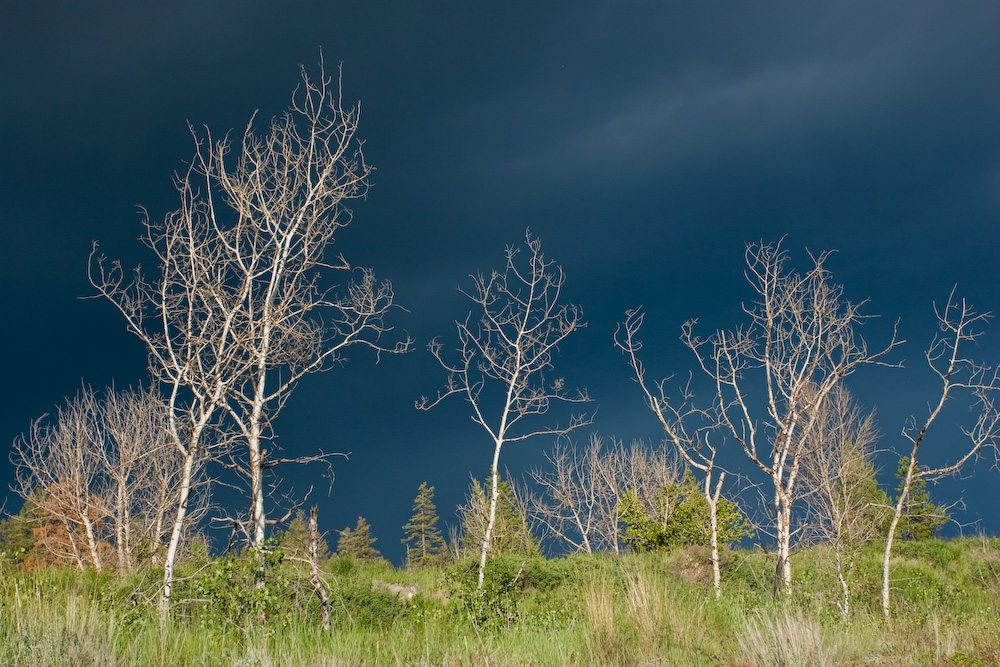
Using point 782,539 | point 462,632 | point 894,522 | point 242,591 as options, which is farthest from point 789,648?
point 894,522

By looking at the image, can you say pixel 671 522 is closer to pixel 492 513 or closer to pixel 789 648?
pixel 492 513

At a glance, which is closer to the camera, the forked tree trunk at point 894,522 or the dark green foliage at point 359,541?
the forked tree trunk at point 894,522

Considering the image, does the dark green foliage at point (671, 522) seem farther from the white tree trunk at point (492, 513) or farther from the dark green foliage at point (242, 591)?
the dark green foliage at point (242, 591)

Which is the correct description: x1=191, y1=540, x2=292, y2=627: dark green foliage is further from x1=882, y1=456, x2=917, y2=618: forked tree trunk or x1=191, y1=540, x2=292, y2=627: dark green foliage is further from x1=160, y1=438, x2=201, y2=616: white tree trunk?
x1=882, y1=456, x2=917, y2=618: forked tree trunk

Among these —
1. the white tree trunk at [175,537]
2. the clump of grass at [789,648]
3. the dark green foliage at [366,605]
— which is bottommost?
the clump of grass at [789,648]

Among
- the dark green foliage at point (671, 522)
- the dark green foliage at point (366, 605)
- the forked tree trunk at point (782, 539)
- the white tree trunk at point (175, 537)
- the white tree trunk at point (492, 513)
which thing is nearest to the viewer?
the white tree trunk at point (175, 537)

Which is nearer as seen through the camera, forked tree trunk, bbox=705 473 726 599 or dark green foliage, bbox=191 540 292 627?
dark green foliage, bbox=191 540 292 627

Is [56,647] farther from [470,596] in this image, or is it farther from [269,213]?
[269,213]

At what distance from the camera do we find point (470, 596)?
30.4ft

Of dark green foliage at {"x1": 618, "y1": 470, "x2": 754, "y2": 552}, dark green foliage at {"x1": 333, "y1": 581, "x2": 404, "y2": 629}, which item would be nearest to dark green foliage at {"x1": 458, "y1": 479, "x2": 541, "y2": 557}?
dark green foliage at {"x1": 618, "y1": 470, "x2": 754, "y2": 552}

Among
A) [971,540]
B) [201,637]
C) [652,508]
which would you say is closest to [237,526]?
[201,637]

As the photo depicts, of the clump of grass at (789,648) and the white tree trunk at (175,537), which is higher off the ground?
the white tree trunk at (175,537)

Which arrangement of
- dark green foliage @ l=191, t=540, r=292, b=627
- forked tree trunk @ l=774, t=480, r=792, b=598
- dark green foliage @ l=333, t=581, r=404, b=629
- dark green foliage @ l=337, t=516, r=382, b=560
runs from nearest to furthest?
dark green foliage @ l=191, t=540, r=292, b=627, dark green foliage @ l=333, t=581, r=404, b=629, forked tree trunk @ l=774, t=480, r=792, b=598, dark green foliage @ l=337, t=516, r=382, b=560

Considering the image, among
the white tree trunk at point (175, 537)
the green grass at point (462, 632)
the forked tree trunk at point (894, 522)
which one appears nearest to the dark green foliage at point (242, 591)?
the green grass at point (462, 632)
